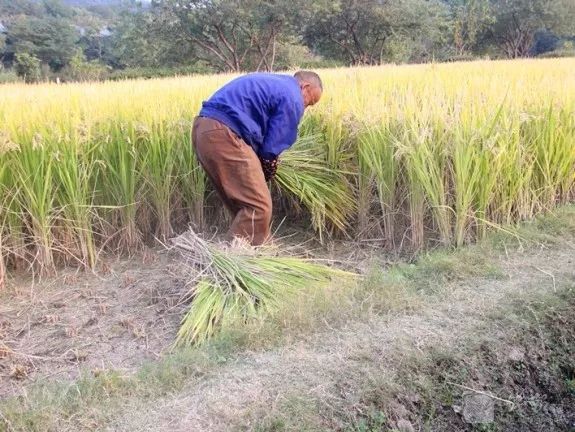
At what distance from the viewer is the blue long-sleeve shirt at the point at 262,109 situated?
10.5 feet

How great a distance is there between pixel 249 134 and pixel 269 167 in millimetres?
323

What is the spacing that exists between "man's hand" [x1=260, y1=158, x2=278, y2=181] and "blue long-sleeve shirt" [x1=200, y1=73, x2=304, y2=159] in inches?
4.5

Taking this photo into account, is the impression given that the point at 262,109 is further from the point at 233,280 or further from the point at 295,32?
the point at 295,32

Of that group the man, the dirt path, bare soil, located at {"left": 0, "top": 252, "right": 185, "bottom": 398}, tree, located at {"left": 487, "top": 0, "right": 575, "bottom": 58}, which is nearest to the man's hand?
the man

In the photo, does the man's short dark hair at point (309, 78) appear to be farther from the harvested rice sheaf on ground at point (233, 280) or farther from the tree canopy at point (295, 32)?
the tree canopy at point (295, 32)

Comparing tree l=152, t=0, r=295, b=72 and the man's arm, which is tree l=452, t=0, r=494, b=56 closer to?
tree l=152, t=0, r=295, b=72

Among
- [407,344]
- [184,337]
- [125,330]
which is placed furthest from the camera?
[125,330]

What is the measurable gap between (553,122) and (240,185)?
2.24 m

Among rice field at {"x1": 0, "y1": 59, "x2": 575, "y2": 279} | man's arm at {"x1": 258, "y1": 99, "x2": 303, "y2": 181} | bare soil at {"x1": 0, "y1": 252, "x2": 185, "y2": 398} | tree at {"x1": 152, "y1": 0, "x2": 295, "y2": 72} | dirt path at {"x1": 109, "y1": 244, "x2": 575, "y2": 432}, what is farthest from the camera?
tree at {"x1": 152, "y1": 0, "x2": 295, "y2": 72}

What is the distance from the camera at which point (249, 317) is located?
2.60 m

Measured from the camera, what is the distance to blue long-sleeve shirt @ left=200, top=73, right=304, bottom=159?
3.20 meters

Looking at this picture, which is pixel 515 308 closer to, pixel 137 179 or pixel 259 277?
pixel 259 277

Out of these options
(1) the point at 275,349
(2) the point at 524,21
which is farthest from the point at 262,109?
(2) the point at 524,21

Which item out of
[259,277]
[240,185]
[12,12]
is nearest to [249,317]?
[259,277]
